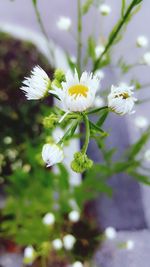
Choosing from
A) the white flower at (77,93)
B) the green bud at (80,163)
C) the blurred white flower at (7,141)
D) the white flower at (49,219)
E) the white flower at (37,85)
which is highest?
the blurred white flower at (7,141)

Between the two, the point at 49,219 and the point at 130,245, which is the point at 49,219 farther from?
the point at 130,245

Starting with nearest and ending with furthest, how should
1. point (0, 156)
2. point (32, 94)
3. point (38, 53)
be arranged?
point (32, 94), point (0, 156), point (38, 53)

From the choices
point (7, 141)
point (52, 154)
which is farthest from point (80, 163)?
point (7, 141)

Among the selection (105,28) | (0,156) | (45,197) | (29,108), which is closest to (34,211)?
(45,197)

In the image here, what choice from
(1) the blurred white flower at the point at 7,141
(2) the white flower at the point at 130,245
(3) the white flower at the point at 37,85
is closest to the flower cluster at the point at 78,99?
(3) the white flower at the point at 37,85

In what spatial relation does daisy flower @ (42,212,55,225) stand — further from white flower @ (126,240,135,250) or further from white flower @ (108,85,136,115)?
white flower @ (108,85,136,115)

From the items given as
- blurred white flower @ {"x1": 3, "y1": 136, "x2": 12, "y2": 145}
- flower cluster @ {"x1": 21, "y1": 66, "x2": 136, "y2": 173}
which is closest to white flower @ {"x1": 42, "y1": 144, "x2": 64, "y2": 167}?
flower cluster @ {"x1": 21, "y1": 66, "x2": 136, "y2": 173}

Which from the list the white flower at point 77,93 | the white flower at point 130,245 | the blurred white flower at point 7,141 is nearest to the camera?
the white flower at point 77,93

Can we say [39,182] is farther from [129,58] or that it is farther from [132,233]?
[129,58]

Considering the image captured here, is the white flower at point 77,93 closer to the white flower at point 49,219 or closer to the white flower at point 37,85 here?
the white flower at point 37,85
